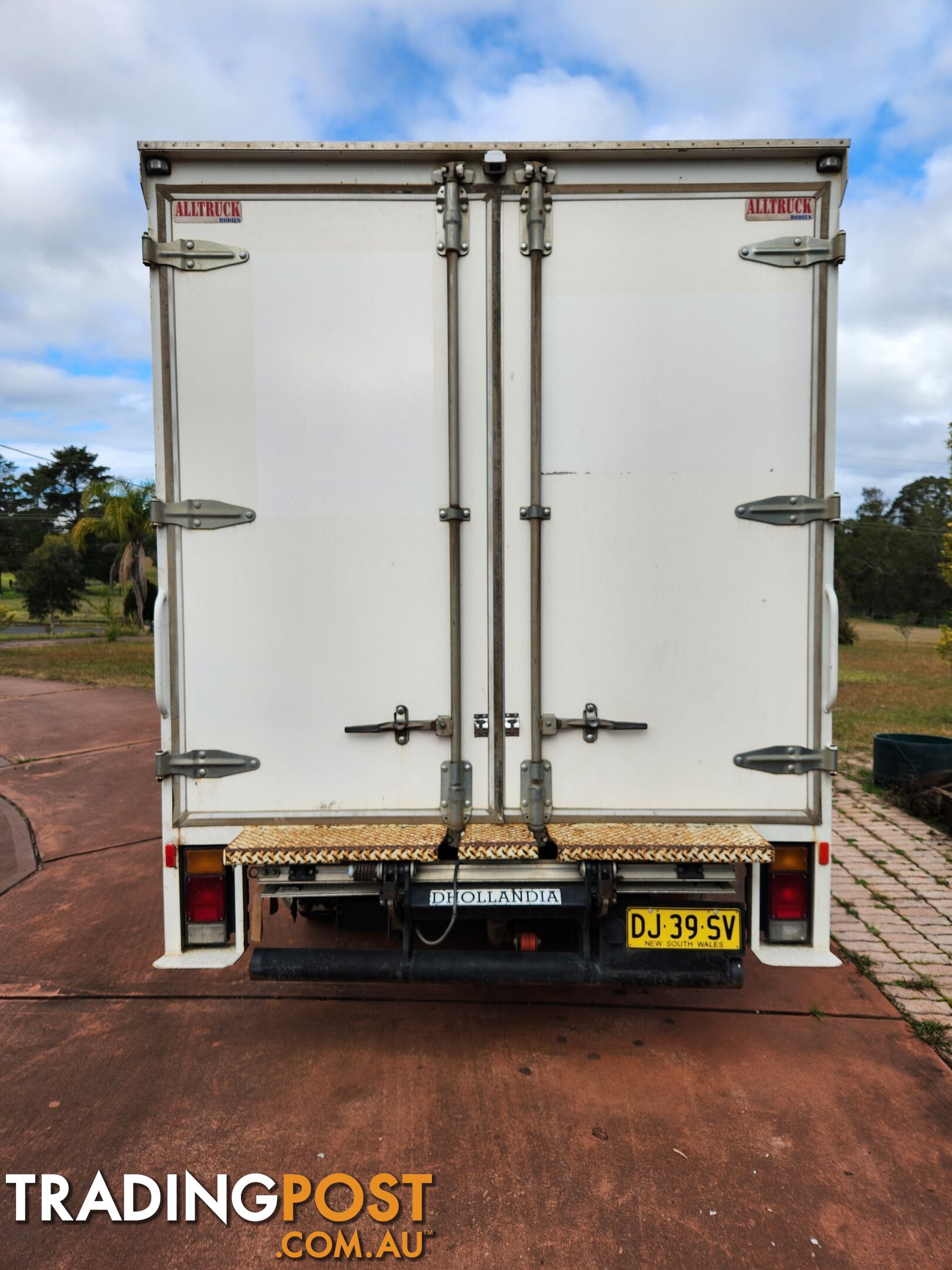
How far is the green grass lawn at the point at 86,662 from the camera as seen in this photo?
1642 cm

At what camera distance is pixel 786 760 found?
124 inches

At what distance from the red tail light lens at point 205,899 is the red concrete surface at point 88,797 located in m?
3.69

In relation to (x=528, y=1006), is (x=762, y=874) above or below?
above

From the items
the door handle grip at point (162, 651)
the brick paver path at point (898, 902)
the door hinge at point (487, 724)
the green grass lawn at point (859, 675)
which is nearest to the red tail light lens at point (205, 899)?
the door handle grip at point (162, 651)

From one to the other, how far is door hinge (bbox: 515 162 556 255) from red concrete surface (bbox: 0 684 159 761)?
9071 millimetres

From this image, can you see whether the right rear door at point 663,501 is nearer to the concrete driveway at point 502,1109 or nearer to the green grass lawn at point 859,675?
the concrete driveway at point 502,1109

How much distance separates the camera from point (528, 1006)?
387 centimetres

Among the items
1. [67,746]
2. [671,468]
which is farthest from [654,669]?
[67,746]

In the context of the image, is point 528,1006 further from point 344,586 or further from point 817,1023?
point 344,586

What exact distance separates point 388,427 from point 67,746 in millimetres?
8984

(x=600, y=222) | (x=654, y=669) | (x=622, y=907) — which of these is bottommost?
(x=622, y=907)

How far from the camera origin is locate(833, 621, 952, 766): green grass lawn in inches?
408

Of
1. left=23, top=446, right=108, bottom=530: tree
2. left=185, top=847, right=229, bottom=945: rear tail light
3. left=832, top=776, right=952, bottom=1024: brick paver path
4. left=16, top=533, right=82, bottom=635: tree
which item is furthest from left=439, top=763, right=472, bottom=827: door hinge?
left=23, top=446, right=108, bottom=530: tree

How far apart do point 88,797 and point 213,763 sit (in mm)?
5602
